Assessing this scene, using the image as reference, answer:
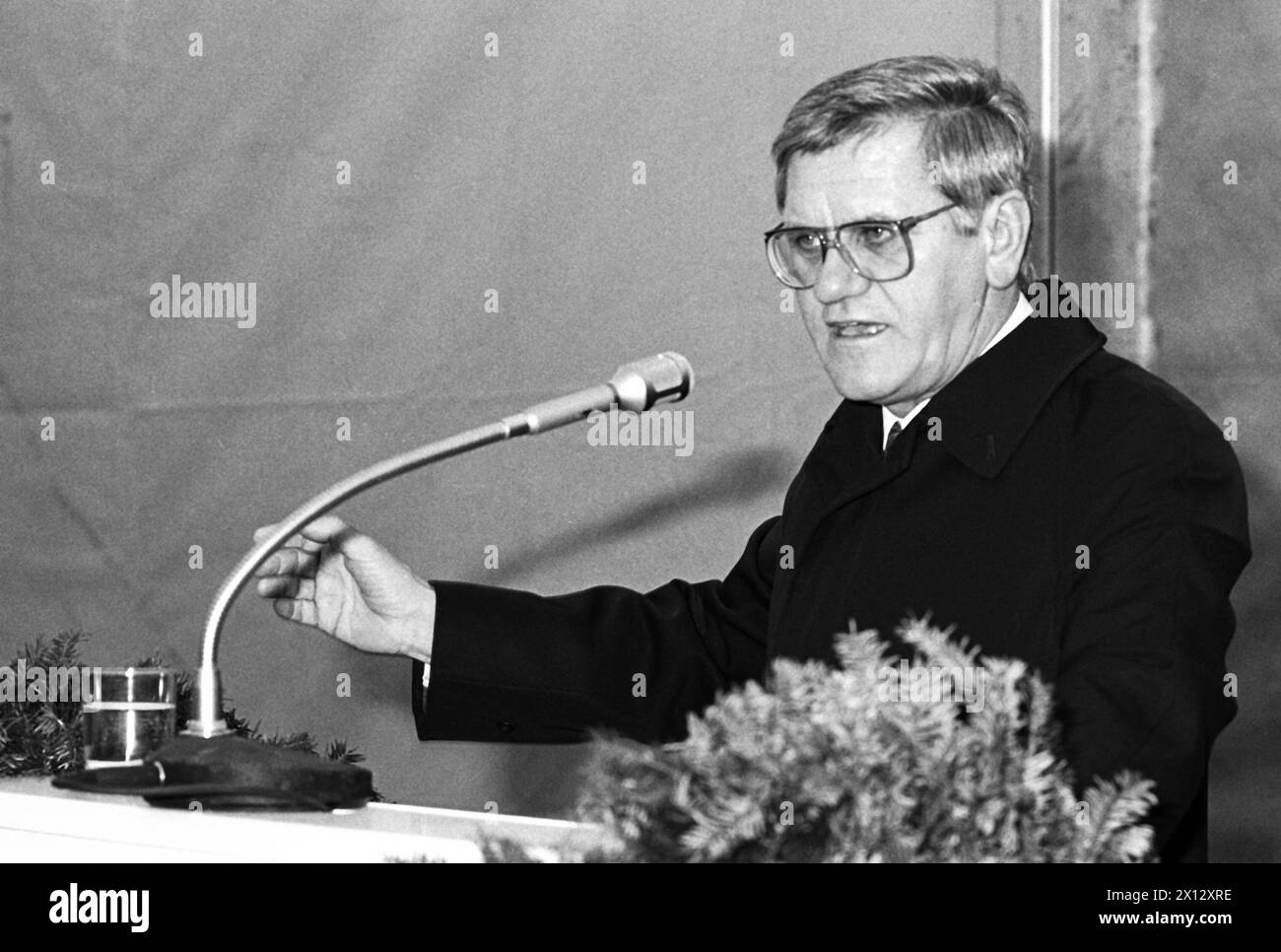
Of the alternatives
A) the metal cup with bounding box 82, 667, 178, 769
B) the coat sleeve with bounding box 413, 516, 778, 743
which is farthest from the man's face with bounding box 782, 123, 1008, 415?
the metal cup with bounding box 82, 667, 178, 769

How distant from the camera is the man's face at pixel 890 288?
180 cm

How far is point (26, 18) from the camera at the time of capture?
3881 millimetres

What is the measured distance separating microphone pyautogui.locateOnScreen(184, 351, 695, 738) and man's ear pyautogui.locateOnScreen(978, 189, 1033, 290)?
1.39 ft

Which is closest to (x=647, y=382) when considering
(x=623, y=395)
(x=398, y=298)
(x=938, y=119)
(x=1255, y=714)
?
(x=623, y=395)

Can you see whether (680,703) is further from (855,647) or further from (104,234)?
(104,234)

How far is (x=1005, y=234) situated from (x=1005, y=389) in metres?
0.16

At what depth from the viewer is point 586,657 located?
80.3 inches

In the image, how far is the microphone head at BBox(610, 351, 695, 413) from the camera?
1613 mm

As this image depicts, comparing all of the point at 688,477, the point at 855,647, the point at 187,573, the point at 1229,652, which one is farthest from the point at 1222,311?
the point at 187,573

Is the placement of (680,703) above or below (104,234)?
below

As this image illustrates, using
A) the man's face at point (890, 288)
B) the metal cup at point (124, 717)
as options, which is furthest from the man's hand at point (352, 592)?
the man's face at point (890, 288)

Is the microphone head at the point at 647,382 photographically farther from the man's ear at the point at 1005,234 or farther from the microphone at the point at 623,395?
the man's ear at the point at 1005,234

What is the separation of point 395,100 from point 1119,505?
2011 millimetres

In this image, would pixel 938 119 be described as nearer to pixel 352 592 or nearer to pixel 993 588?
pixel 993 588
